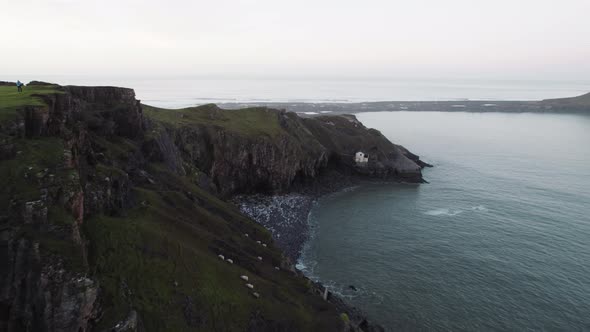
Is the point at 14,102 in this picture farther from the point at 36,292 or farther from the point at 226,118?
the point at 226,118

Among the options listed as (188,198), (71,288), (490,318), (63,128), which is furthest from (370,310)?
(63,128)

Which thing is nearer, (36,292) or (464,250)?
(36,292)

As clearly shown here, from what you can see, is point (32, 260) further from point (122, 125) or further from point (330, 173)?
point (330, 173)

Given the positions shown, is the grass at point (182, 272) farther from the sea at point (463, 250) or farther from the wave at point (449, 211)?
the wave at point (449, 211)

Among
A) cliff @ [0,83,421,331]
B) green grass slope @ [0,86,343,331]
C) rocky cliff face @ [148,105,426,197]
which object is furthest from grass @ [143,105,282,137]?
green grass slope @ [0,86,343,331]

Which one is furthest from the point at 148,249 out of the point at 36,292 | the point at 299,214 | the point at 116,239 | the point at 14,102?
the point at 299,214

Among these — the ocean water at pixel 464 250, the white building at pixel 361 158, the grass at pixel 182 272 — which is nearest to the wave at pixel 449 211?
the ocean water at pixel 464 250
